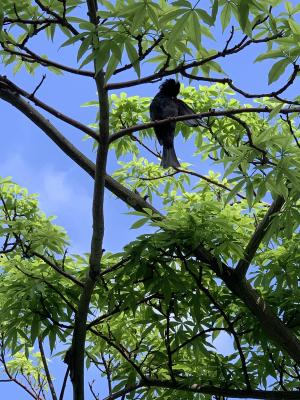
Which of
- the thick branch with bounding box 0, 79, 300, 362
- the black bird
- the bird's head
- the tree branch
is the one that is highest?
the bird's head

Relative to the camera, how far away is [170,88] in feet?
18.0

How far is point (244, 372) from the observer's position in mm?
3977

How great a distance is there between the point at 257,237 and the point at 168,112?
170cm

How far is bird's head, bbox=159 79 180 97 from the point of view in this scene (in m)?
5.36

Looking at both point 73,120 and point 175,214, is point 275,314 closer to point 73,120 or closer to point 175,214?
point 175,214

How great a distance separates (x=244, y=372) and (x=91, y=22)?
2.45m

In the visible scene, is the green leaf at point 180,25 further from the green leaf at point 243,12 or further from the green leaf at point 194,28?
the green leaf at point 243,12

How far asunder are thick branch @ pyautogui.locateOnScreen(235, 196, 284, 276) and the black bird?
109 centimetres

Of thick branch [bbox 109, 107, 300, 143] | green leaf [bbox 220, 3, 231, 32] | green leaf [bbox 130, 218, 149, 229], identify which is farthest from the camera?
green leaf [bbox 130, 218, 149, 229]

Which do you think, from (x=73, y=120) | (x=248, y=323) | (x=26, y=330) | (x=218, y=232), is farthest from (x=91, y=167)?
(x=248, y=323)

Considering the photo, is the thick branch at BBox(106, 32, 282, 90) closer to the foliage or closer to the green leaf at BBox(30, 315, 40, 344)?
the foliage

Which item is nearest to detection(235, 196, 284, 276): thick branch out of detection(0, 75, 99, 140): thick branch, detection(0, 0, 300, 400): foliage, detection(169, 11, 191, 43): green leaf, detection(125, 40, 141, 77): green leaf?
detection(0, 0, 300, 400): foliage

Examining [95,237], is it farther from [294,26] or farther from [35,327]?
[294,26]

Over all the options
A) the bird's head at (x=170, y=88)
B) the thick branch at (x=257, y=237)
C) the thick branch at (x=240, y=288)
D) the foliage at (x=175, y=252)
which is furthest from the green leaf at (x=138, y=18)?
the bird's head at (x=170, y=88)
